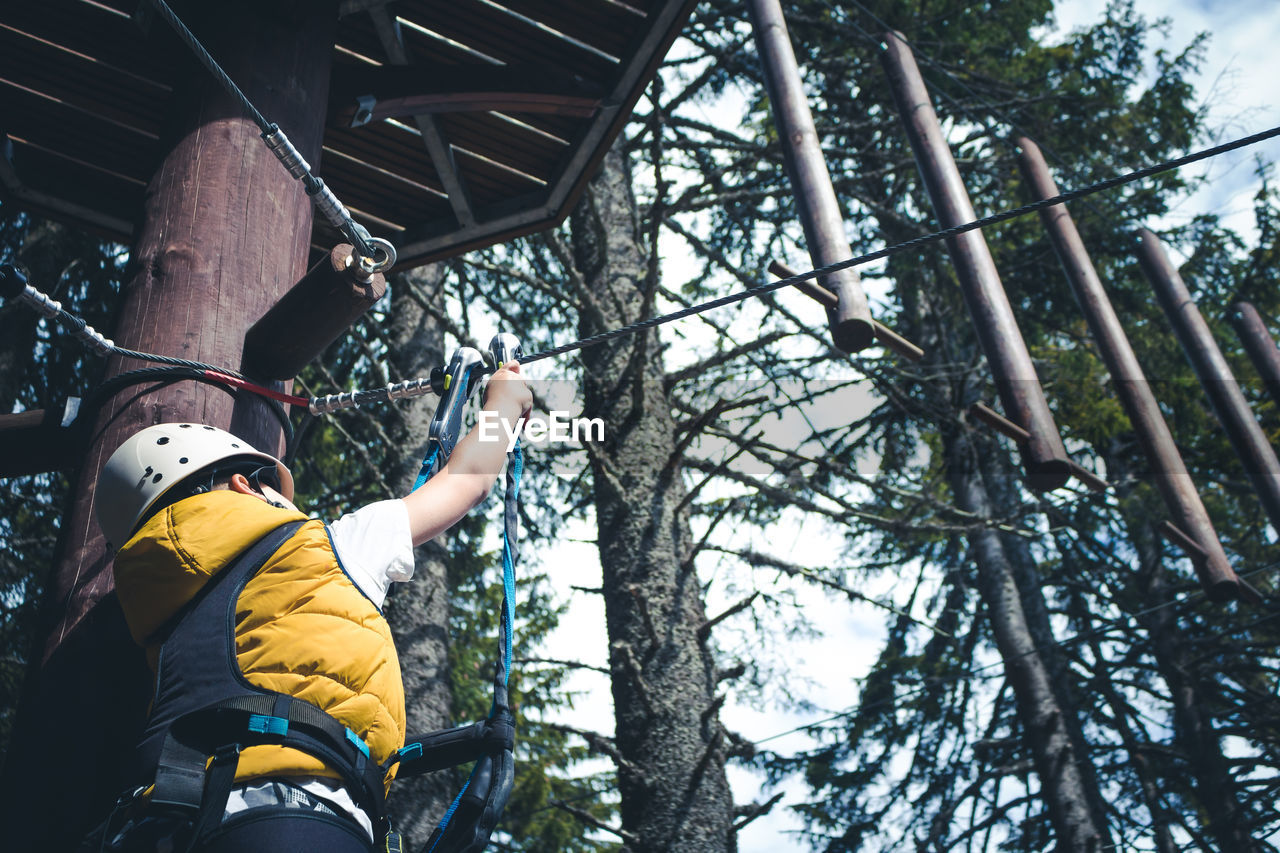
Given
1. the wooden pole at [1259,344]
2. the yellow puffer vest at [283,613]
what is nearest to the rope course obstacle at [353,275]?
the yellow puffer vest at [283,613]

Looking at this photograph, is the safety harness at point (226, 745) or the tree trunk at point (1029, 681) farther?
the tree trunk at point (1029, 681)

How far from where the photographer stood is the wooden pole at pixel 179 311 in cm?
203

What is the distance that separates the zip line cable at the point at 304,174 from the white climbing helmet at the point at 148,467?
0.65m

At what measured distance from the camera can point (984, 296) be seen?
5047 mm

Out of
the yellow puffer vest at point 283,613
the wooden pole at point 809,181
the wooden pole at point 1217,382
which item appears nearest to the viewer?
the yellow puffer vest at point 283,613

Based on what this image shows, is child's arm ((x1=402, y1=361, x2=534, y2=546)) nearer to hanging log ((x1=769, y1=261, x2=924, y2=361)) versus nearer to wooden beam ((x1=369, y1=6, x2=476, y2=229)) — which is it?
hanging log ((x1=769, y1=261, x2=924, y2=361))

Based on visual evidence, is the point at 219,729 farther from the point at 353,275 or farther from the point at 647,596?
the point at 647,596

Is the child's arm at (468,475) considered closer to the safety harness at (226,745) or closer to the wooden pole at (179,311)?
the safety harness at (226,745)

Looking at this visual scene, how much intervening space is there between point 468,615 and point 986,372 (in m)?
7.35

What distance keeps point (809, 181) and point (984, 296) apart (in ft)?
4.18

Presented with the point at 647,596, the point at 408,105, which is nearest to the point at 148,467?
the point at 408,105

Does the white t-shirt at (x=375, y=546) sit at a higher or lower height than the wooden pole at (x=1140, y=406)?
lower

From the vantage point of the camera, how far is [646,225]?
7.99 meters

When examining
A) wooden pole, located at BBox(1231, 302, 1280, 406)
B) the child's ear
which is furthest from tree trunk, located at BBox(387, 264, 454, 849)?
wooden pole, located at BBox(1231, 302, 1280, 406)
